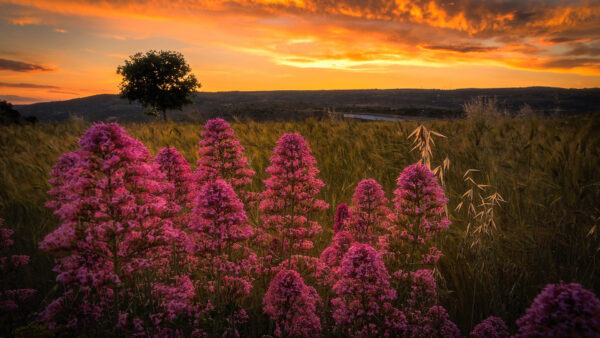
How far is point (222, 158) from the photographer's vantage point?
428 centimetres

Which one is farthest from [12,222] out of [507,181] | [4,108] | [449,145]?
[4,108]

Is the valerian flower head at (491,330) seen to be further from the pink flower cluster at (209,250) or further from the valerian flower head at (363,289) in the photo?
the valerian flower head at (363,289)

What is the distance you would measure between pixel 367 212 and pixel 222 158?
2.00 meters

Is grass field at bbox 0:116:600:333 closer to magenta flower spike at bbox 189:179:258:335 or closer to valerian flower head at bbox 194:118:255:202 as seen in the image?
valerian flower head at bbox 194:118:255:202

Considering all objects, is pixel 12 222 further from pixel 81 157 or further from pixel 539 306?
pixel 539 306

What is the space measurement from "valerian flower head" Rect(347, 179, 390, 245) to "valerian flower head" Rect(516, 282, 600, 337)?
5.99 feet

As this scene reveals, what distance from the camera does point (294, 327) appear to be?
2.53 m

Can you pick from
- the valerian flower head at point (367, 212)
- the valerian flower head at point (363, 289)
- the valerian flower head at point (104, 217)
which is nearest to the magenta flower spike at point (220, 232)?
the valerian flower head at point (104, 217)

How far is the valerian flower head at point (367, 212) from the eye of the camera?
3.51m

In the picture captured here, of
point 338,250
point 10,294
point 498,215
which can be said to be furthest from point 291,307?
point 498,215

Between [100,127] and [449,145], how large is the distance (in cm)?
773

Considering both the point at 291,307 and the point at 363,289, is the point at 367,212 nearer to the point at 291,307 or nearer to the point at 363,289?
the point at 363,289

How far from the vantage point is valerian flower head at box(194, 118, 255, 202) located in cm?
421

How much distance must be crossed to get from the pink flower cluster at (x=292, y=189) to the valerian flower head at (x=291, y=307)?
3.25ft
